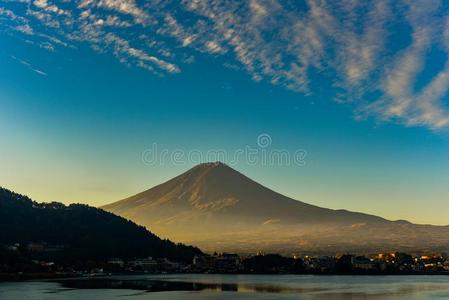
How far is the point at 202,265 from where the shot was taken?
10288 centimetres

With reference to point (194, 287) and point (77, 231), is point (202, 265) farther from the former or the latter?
point (194, 287)

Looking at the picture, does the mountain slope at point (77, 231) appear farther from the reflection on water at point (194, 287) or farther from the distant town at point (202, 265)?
the reflection on water at point (194, 287)

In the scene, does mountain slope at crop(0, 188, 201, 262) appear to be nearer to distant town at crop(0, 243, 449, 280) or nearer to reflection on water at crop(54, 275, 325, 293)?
distant town at crop(0, 243, 449, 280)

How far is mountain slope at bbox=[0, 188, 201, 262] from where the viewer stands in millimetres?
85375

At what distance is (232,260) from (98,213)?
25.7 meters

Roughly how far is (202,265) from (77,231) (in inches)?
904

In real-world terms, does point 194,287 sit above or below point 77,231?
below

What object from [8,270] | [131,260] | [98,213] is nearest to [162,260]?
[131,260]

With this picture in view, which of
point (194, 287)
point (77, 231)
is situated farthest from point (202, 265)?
point (194, 287)

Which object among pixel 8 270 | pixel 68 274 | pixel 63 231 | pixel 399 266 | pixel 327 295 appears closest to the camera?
pixel 327 295

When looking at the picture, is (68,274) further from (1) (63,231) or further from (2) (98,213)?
(2) (98,213)

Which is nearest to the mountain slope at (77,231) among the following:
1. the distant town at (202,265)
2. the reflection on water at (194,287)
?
the distant town at (202,265)

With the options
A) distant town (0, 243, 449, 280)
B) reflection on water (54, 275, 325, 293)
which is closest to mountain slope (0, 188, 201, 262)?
distant town (0, 243, 449, 280)

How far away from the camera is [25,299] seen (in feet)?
120
